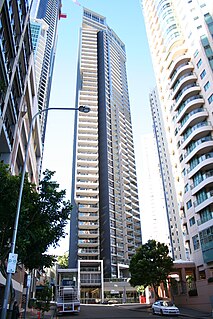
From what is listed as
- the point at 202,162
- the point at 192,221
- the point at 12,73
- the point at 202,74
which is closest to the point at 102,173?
the point at 192,221

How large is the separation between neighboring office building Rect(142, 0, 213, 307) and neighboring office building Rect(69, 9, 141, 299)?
36121 millimetres

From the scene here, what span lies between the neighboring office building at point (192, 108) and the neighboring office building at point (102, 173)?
119ft

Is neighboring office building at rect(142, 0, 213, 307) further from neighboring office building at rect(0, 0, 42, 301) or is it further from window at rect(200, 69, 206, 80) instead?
neighboring office building at rect(0, 0, 42, 301)

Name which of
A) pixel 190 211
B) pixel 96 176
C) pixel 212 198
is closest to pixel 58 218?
pixel 212 198

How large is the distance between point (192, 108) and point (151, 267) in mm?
22656

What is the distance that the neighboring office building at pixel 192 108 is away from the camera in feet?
116

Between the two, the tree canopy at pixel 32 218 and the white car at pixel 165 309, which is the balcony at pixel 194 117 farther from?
the tree canopy at pixel 32 218

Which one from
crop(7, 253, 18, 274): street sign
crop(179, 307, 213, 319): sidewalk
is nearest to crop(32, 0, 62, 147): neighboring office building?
crop(179, 307, 213, 319): sidewalk

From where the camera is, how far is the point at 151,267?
1319 inches

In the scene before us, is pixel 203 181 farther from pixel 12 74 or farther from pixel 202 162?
pixel 12 74

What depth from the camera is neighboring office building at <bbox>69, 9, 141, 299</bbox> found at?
246 ft

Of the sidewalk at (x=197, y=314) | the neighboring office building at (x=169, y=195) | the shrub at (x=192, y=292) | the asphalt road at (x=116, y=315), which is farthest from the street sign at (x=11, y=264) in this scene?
the neighboring office building at (x=169, y=195)

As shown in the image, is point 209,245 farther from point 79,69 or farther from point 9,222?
point 79,69

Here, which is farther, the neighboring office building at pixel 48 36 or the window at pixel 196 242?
the neighboring office building at pixel 48 36
